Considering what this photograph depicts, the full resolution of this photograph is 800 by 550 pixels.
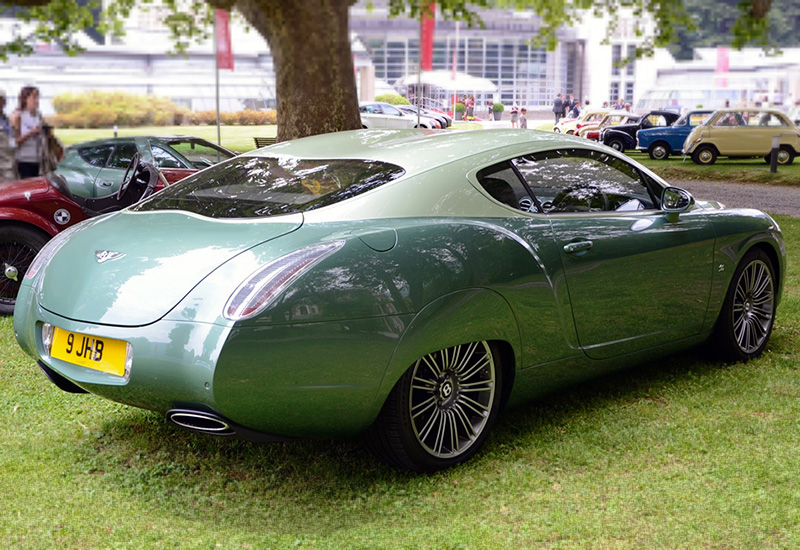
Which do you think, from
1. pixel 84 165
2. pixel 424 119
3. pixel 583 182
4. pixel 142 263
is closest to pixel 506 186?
pixel 583 182

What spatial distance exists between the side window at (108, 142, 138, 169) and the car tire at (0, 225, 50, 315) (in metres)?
1.83

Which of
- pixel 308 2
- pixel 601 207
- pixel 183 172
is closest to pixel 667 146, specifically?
pixel 308 2

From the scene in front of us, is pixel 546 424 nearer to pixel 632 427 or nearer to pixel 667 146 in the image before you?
pixel 632 427

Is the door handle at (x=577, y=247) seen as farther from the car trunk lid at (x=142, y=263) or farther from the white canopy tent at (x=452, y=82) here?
the white canopy tent at (x=452, y=82)

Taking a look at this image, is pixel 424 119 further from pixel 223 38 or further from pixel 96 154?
pixel 96 154

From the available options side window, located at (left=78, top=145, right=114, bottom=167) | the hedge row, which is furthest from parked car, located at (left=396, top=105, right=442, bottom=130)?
side window, located at (left=78, top=145, right=114, bottom=167)

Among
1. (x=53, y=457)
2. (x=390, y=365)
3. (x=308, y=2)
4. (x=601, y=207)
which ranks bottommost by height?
(x=53, y=457)

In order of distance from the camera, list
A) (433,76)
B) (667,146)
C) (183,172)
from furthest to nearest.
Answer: (433,76), (667,146), (183,172)

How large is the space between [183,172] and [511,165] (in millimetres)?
5323

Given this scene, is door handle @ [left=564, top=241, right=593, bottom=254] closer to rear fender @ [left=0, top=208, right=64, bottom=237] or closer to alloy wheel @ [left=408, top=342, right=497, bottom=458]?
alloy wheel @ [left=408, top=342, right=497, bottom=458]

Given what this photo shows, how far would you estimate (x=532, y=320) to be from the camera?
3748mm

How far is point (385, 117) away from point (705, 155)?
12.7 m

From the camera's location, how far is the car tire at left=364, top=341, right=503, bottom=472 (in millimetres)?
3342

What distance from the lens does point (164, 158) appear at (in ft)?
28.8
